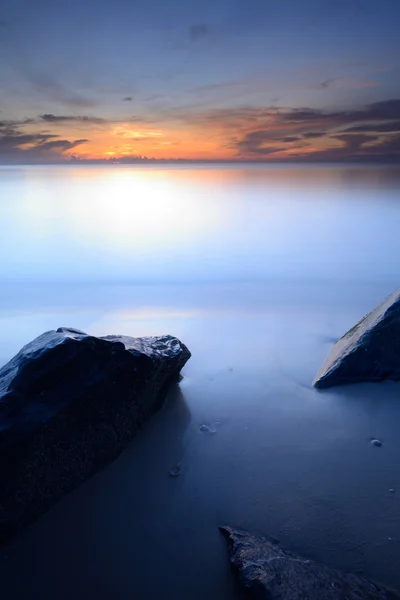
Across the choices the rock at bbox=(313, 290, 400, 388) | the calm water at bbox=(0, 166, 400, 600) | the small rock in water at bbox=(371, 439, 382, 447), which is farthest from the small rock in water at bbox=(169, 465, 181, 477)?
the rock at bbox=(313, 290, 400, 388)

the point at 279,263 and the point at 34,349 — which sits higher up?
the point at 34,349

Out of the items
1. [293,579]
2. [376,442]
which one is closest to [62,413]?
[293,579]

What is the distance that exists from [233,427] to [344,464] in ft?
2.94

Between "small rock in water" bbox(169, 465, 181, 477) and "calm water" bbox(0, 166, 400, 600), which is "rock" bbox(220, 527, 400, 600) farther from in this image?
"small rock in water" bbox(169, 465, 181, 477)

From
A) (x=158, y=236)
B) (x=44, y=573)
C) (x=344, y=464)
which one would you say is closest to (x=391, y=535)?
(x=344, y=464)

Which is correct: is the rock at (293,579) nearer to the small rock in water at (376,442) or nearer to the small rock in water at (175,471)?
the small rock in water at (175,471)

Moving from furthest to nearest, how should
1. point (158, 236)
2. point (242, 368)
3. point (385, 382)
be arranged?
point (158, 236) < point (242, 368) < point (385, 382)

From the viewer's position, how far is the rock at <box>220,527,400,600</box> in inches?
77.5

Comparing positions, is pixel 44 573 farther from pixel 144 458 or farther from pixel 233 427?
pixel 233 427

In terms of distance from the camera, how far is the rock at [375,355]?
378cm

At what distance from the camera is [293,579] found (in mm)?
2023

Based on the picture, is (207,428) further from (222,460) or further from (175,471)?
(175,471)

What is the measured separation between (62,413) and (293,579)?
1.60m

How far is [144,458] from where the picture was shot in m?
3.02
